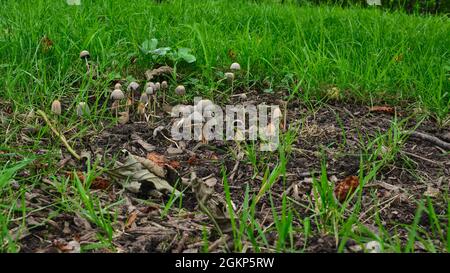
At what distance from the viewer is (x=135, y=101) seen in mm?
3041

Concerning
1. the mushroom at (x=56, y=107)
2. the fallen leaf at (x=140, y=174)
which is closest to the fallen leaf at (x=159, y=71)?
the mushroom at (x=56, y=107)

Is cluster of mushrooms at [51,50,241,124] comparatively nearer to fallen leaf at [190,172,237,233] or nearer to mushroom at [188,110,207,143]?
mushroom at [188,110,207,143]

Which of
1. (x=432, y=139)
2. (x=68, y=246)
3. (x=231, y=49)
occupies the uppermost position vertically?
(x=231, y=49)

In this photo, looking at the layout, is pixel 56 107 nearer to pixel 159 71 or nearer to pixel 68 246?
pixel 159 71

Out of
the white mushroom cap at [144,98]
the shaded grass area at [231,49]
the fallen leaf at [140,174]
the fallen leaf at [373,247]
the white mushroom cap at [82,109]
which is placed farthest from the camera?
the shaded grass area at [231,49]

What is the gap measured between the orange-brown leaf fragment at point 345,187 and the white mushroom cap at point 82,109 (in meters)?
1.27

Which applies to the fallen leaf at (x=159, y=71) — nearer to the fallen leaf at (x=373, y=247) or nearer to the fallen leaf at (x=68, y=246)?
the fallen leaf at (x=68, y=246)

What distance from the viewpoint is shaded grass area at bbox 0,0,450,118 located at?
3.16 meters

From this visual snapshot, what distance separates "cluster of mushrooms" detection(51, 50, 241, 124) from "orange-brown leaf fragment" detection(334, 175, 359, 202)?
78 centimetres

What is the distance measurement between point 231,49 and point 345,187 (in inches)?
63.5

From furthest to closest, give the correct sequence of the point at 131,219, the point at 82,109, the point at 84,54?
1. the point at 84,54
2. the point at 82,109
3. the point at 131,219

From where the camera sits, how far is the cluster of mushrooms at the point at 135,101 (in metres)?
2.80

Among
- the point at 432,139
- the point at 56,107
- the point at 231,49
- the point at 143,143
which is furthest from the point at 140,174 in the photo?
the point at 231,49

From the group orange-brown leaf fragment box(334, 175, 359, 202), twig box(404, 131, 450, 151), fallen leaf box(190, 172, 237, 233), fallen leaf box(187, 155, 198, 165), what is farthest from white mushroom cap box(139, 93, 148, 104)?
twig box(404, 131, 450, 151)
